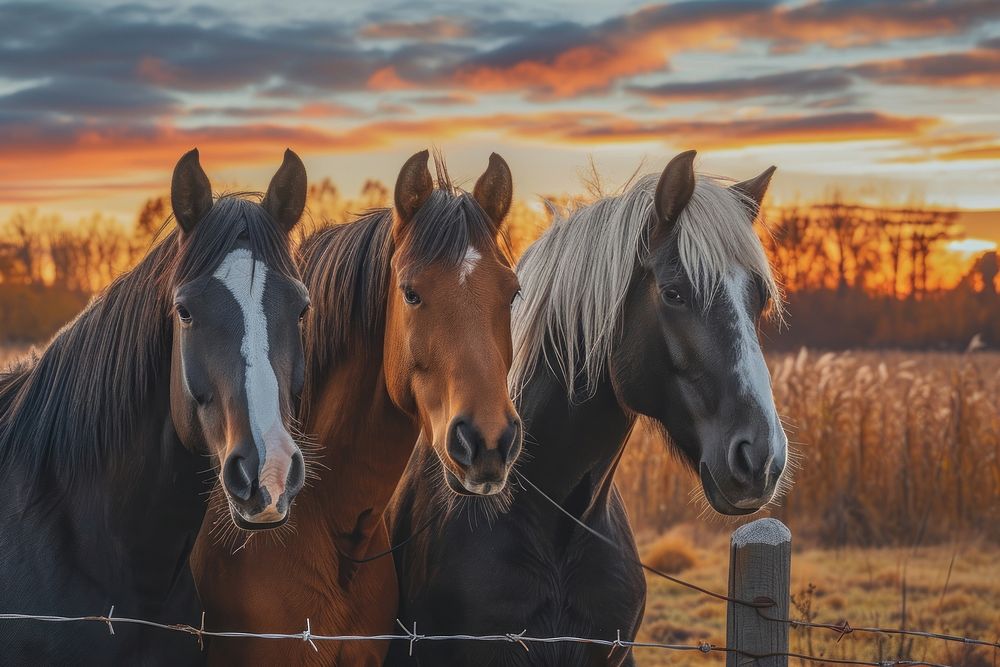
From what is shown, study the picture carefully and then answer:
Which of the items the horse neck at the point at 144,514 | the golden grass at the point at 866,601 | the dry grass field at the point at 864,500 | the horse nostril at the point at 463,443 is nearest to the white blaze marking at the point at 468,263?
the horse nostril at the point at 463,443

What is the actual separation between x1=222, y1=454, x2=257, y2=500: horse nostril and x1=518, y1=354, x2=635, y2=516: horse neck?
3.93ft

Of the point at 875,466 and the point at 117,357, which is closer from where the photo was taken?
the point at 117,357

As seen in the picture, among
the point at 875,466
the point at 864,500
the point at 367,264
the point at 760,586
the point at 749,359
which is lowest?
the point at 864,500

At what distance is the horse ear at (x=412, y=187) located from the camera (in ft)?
9.91

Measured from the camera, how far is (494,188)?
322 cm

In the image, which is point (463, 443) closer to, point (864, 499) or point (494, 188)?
point (494, 188)

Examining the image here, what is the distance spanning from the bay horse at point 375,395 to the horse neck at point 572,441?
440mm

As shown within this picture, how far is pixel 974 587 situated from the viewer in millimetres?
7543

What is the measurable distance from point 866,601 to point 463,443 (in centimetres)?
592

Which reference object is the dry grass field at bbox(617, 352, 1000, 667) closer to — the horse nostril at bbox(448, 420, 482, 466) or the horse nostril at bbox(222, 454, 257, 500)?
the horse nostril at bbox(448, 420, 482, 466)

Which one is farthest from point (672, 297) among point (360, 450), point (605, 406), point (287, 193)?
point (287, 193)

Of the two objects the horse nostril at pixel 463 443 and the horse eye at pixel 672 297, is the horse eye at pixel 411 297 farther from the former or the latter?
the horse eye at pixel 672 297

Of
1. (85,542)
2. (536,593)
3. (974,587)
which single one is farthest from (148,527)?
(974,587)

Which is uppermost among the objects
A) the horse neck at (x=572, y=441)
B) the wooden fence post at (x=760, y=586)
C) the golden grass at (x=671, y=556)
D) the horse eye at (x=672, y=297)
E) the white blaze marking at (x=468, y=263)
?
the white blaze marking at (x=468, y=263)
